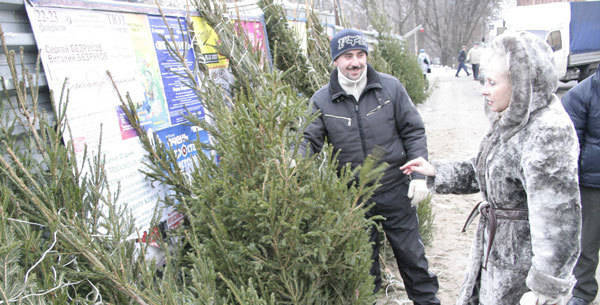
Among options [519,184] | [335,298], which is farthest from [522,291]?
[335,298]

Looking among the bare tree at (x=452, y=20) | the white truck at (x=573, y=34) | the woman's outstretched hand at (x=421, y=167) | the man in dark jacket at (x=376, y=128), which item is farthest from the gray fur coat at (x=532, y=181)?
the bare tree at (x=452, y=20)

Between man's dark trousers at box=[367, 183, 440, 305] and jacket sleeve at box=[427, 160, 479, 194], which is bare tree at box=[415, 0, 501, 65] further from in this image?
jacket sleeve at box=[427, 160, 479, 194]

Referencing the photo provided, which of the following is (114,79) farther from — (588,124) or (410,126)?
(588,124)

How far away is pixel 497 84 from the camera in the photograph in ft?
6.20

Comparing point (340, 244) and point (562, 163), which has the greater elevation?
point (562, 163)

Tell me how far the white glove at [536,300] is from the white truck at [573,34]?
15035mm

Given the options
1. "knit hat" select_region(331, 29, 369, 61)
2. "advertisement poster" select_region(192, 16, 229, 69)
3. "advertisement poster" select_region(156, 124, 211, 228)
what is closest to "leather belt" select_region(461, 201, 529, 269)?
"knit hat" select_region(331, 29, 369, 61)

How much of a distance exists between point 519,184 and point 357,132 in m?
1.22

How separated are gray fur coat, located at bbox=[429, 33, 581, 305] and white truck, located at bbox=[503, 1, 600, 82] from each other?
14.8 metres

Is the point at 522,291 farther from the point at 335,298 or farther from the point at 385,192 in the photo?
the point at 385,192

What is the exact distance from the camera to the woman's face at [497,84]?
186 cm

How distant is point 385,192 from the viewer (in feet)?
9.88

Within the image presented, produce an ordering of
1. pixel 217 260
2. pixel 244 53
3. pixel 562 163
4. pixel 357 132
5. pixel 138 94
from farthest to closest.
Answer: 1. pixel 244 53
2. pixel 357 132
3. pixel 138 94
4. pixel 217 260
5. pixel 562 163

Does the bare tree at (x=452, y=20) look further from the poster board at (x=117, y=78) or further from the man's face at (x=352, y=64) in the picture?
the poster board at (x=117, y=78)
